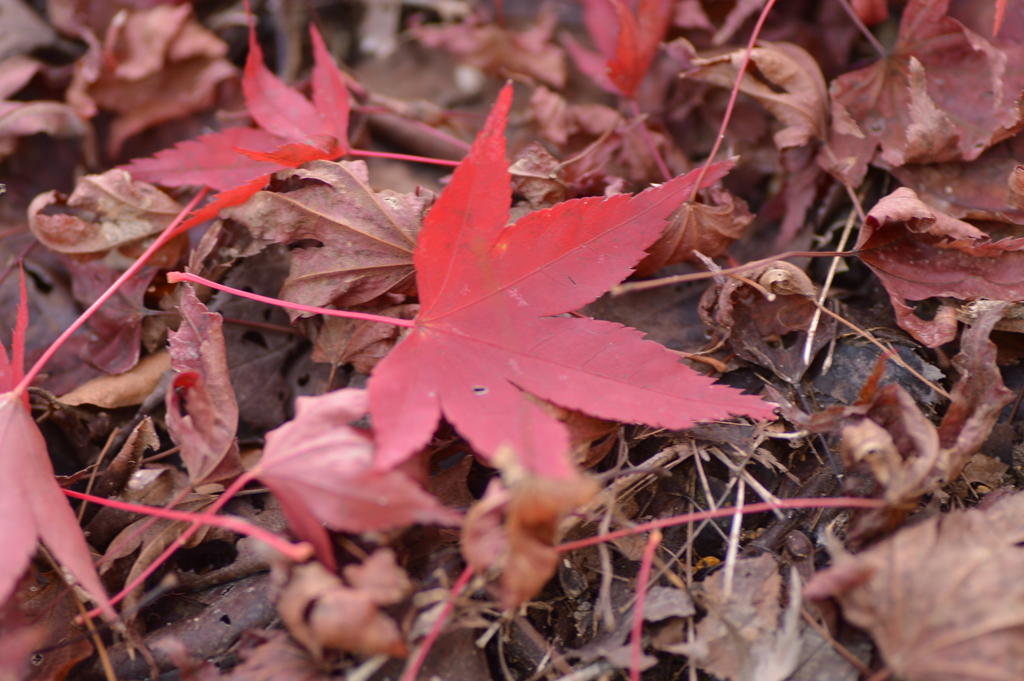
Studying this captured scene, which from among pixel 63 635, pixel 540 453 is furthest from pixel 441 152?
pixel 63 635

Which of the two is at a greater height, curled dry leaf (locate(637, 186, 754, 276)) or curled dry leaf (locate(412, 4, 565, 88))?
curled dry leaf (locate(412, 4, 565, 88))

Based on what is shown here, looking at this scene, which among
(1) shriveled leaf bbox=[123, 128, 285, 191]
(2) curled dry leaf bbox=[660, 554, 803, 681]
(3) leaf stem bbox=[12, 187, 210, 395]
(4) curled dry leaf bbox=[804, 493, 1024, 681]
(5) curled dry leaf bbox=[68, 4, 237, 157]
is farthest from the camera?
(5) curled dry leaf bbox=[68, 4, 237, 157]

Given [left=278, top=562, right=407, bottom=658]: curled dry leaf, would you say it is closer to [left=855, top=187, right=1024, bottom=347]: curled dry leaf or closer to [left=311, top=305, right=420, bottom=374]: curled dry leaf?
[left=311, top=305, right=420, bottom=374]: curled dry leaf

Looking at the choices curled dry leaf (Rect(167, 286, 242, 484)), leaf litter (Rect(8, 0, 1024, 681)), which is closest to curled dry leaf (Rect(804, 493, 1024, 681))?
leaf litter (Rect(8, 0, 1024, 681))

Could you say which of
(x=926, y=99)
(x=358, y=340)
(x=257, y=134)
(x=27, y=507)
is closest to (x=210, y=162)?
(x=257, y=134)

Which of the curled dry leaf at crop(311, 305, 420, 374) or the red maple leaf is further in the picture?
the red maple leaf

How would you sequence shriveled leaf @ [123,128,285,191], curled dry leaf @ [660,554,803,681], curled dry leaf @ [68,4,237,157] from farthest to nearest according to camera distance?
curled dry leaf @ [68,4,237,157]
shriveled leaf @ [123,128,285,191]
curled dry leaf @ [660,554,803,681]

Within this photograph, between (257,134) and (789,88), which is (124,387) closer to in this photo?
(257,134)
